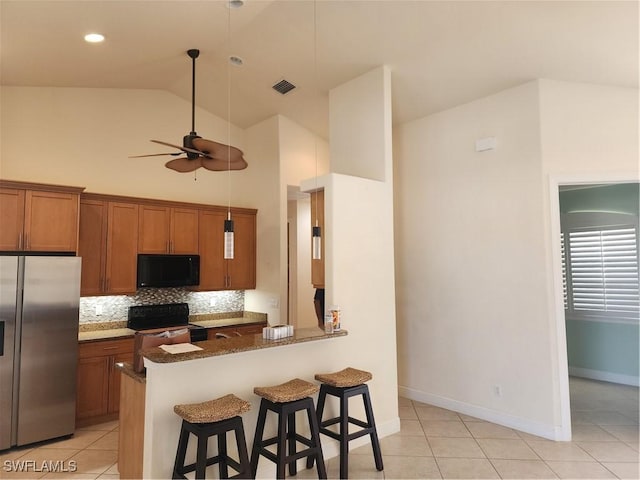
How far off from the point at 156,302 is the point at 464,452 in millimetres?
3840

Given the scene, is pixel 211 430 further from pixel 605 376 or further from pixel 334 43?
pixel 605 376

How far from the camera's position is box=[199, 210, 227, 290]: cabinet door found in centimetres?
532

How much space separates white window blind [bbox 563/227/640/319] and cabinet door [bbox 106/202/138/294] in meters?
5.92

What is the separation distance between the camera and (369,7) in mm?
3301

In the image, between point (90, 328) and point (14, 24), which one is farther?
point (90, 328)

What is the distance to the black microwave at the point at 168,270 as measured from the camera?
4.73 meters

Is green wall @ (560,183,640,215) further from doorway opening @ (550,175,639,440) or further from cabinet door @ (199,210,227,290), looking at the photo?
cabinet door @ (199,210,227,290)

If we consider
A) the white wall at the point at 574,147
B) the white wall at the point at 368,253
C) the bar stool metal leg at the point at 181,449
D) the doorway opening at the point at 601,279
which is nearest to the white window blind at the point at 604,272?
the doorway opening at the point at 601,279

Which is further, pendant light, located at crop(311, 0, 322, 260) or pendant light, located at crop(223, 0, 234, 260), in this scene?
pendant light, located at crop(311, 0, 322, 260)

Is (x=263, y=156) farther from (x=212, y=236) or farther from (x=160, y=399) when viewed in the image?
(x=160, y=399)

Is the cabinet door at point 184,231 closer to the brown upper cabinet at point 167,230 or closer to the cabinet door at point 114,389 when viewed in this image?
the brown upper cabinet at point 167,230

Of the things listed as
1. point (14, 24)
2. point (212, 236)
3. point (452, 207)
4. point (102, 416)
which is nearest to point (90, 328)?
point (102, 416)

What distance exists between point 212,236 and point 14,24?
294 cm

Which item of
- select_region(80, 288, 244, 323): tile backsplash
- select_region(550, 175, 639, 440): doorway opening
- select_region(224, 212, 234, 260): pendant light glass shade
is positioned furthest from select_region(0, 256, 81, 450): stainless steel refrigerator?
select_region(550, 175, 639, 440): doorway opening
